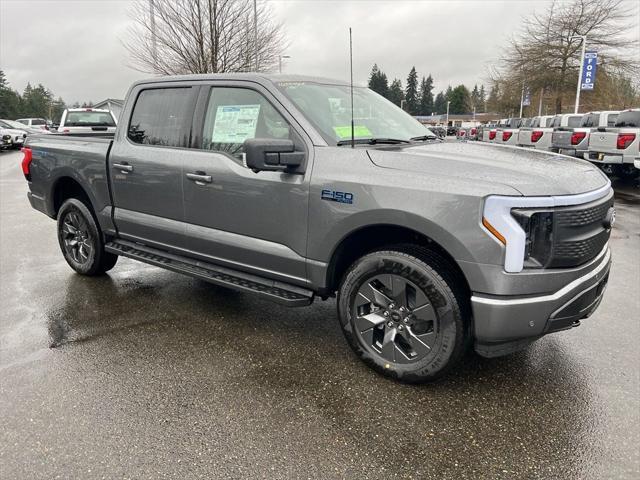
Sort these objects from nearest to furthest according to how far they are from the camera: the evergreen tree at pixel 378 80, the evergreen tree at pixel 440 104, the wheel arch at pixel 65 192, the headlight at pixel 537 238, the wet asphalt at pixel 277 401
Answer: the wet asphalt at pixel 277 401 → the headlight at pixel 537 238 → the wheel arch at pixel 65 192 → the evergreen tree at pixel 378 80 → the evergreen tree at pixel 440 104

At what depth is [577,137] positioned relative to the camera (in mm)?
13367

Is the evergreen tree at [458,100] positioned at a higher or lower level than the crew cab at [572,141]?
higher

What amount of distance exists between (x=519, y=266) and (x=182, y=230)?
2.58 metres

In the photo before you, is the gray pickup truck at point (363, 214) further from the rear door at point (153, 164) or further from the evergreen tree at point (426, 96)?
the evergreen tree at point (426, 96)

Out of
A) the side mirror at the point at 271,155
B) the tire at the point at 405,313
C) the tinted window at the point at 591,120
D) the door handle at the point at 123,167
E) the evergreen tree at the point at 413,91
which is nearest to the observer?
the tire at the point at 405,313

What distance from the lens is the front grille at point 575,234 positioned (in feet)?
8.56

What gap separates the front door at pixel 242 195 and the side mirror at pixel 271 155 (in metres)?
0.11

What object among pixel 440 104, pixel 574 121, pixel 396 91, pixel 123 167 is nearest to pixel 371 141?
pixel 123 167

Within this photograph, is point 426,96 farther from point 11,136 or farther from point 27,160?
point 27,160

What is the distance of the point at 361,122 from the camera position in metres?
3.61

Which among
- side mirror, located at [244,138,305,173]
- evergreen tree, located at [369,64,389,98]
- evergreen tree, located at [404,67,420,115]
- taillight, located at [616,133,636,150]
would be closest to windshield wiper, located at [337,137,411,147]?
side mirror, located at [244,138,305,173]

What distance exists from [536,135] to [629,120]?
3.15 meters

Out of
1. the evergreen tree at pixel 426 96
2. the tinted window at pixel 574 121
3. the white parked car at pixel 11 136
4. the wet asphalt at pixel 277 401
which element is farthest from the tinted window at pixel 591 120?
the evergreen tree at pixel 426 96

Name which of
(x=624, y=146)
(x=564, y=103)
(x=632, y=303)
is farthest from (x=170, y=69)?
(x=564, y=103)
